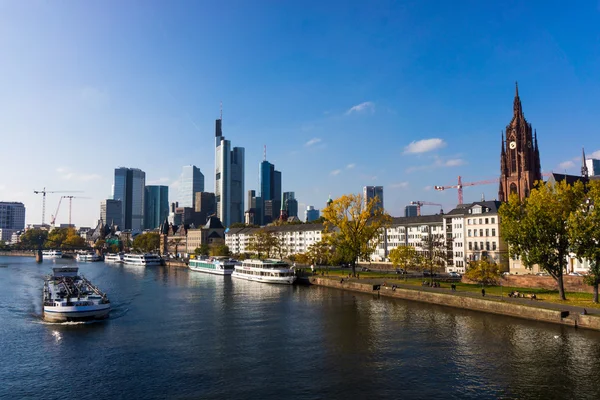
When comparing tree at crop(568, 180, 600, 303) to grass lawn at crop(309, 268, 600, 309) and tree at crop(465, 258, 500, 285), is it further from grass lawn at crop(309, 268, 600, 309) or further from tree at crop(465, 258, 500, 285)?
tree at crop(465, 258, 500, 285)

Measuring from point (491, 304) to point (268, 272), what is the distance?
70.2 metres

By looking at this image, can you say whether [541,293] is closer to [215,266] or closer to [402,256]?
[402,256]

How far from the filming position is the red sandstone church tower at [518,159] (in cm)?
17112

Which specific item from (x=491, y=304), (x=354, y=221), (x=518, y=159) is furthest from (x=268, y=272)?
(x=518, y=159)

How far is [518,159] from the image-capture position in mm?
173625

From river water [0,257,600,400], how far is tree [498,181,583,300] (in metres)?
13.1

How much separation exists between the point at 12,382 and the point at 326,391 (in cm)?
2920

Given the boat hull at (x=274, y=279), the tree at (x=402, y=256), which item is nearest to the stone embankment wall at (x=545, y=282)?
the tree at (x=402, y=256)

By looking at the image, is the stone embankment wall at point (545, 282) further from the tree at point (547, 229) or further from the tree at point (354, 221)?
the tree at point (354, 221)

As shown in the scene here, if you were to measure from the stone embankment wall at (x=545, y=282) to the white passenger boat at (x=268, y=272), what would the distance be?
56.4 metres

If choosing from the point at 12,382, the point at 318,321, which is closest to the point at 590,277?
the point at 318,321

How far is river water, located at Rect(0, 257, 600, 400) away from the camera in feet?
124

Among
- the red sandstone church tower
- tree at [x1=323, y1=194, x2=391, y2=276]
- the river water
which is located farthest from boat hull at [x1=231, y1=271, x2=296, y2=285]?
the red sandstone church tower

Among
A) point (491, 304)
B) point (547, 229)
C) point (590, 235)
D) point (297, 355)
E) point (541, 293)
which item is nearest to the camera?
point (297, 355)
